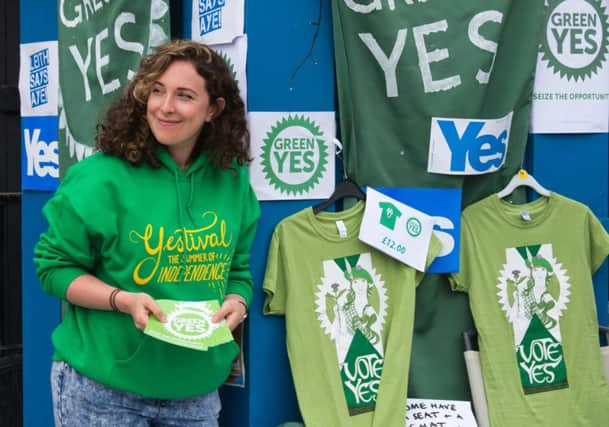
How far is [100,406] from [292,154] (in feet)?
3.81

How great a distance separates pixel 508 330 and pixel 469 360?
0.64 ft

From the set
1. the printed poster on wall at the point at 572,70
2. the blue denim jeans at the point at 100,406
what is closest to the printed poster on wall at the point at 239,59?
the blue denim jeans at the point at 100,406

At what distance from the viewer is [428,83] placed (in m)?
3.23

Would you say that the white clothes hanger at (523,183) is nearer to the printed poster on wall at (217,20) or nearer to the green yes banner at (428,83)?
the green yes banner at (428,83)

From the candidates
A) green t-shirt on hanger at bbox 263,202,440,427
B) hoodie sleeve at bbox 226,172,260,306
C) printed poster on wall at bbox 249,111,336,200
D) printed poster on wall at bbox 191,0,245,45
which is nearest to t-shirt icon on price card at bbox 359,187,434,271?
green t-shirt on hanger at bbox 263,202,440,427

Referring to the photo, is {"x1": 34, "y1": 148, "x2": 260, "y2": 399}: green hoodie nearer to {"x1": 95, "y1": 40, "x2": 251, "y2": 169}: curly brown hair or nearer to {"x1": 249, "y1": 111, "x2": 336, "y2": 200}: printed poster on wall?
{"x1": 95, "y1": 40, "x2": 251, "y2": 169}: curly brown hair

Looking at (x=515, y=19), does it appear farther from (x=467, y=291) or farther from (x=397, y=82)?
(x=467, y=291)

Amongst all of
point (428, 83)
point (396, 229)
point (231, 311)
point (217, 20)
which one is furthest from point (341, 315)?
point (217, 20)

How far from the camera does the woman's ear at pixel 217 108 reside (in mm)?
2568

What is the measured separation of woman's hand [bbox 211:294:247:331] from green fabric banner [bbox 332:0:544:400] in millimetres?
799

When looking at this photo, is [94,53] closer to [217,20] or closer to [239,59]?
[217,20]

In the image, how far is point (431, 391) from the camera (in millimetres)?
3344

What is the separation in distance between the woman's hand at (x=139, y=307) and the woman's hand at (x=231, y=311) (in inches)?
7.4

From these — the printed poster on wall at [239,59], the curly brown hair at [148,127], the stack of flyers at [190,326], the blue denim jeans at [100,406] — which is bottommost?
the blue denim jeans at [100,406]
